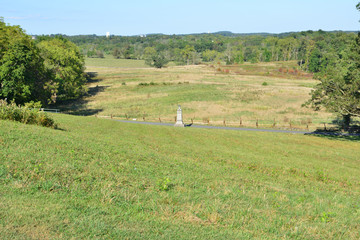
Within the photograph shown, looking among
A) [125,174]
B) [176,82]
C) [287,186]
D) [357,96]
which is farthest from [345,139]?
[176,82]

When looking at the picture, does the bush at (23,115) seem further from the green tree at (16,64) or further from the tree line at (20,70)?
the green tree at (16,64)

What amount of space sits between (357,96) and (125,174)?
31.1 m

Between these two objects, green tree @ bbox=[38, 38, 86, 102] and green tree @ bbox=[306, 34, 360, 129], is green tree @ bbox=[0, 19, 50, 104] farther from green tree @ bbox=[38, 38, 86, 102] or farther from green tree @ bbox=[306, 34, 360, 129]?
green tree @ bbox=[306, 34, 360, 129]

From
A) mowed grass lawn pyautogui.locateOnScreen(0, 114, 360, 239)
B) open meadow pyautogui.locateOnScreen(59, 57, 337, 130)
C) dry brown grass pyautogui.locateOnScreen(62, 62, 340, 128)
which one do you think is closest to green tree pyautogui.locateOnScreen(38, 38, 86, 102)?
open meadow pyautogui.locateOnScreen(59, 57, 337, 130)

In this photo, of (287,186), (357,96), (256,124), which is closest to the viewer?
(287,186)

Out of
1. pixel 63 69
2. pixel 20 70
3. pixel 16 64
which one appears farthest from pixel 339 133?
pixel 63 69

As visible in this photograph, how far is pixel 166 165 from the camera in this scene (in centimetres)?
1447

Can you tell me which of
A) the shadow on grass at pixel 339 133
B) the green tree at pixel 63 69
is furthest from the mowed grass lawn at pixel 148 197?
the green tree at pixel 63 69

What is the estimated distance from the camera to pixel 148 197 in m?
9.88

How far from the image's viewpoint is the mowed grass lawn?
7.71m

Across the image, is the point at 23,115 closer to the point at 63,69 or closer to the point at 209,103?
the point at 209,103

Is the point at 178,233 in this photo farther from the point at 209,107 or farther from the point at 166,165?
the point at 209,107

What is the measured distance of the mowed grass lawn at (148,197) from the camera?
25.3 ft

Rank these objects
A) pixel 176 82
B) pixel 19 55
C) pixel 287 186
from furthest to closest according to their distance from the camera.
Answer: pixel 176 82 → pixel 19 55 → pixel 287 186
